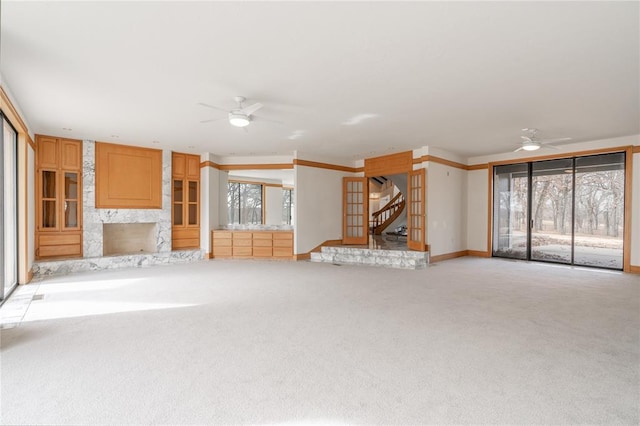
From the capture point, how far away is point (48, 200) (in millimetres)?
6508

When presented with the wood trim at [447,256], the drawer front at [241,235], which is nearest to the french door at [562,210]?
the wood trim at [447,256]

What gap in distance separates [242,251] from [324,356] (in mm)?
5920

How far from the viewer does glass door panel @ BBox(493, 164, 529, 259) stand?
7.95 m

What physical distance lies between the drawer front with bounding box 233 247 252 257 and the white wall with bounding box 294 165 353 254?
4.01 feet

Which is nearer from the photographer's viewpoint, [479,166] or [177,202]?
[177,202]

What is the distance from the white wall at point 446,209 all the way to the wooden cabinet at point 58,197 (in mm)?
7727

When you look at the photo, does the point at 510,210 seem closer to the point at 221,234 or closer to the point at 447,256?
the point at 447,256

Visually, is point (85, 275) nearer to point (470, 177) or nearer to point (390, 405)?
point (390, 405)

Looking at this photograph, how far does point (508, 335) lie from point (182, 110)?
200 inches

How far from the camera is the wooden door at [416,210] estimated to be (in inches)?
294

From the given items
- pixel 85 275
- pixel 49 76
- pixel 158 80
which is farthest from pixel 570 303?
pixel 85 275

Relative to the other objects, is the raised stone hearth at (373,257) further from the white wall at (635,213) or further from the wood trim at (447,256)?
the white wall at (635,213)

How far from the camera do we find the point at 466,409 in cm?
191

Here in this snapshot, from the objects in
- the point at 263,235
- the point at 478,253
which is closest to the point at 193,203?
the point at 263,235
